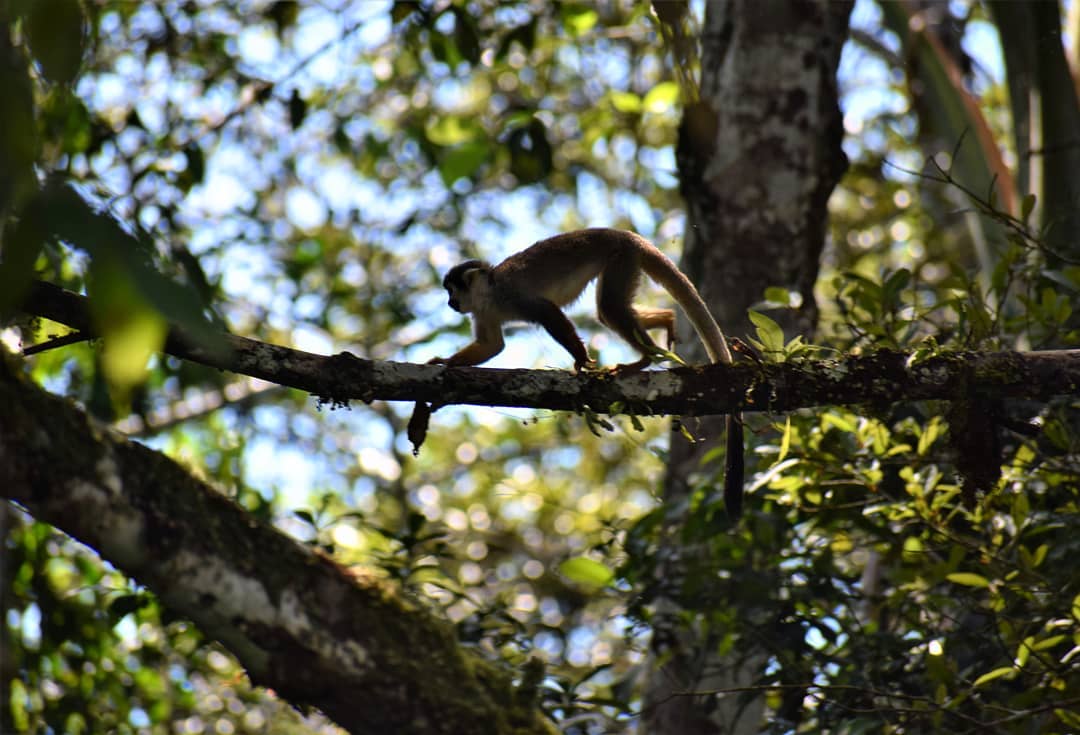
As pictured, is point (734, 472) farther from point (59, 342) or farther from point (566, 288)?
point (59, 342)

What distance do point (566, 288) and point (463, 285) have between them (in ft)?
1.66

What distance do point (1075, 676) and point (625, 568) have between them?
1.70 m

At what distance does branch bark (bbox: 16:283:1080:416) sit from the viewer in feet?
10.2

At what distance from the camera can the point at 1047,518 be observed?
151 inches

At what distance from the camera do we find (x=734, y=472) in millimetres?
3811

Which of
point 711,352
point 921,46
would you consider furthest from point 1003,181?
point 711,352

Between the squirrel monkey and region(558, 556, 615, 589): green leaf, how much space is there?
86cm

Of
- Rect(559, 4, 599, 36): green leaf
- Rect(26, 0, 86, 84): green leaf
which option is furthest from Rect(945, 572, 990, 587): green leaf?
Rect(559, 4, 599, 36): green leaf

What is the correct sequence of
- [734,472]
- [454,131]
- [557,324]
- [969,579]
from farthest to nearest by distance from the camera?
[454,131] → [557,324] → [734,472] → [969,579]

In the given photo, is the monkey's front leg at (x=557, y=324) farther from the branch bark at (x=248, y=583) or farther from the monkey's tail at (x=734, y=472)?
the branch bark at (x=248, y=583)

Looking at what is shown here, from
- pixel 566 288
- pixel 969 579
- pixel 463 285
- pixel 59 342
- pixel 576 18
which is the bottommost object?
pixel 969 579

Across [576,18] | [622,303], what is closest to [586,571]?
[622,303]

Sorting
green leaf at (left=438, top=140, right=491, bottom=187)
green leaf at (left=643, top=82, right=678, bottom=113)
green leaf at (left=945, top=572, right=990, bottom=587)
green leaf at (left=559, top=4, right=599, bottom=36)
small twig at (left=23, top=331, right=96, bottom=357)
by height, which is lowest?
green leaf at (left=945, top=572, right=990, bottom=587)

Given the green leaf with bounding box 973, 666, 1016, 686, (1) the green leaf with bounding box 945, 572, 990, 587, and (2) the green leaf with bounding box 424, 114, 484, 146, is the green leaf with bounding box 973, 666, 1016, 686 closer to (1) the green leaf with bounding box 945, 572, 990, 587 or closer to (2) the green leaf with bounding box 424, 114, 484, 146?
(1) the green leaf with bounding box 945, 572, 990, 587
